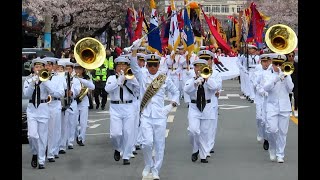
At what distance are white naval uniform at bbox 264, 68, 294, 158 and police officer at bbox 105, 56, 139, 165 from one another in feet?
7.87

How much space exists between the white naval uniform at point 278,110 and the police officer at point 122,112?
94.5 inches

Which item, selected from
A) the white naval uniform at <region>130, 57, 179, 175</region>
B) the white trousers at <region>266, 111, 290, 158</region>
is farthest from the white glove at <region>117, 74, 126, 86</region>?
the white trousers at <region>266, 111, 290, 158</region>

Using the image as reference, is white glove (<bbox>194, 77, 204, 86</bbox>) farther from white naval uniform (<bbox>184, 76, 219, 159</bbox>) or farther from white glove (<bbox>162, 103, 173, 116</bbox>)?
white glove (<bbox>162, 103, 173, 116</bbox>)

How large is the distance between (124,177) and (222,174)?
1.57 m

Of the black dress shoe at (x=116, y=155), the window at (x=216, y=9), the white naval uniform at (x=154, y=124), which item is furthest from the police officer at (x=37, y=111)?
the window at (x=216, y=9)

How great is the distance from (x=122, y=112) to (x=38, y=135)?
5.32 feet

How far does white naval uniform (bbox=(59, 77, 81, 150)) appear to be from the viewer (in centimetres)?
1448

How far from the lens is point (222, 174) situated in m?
11.7

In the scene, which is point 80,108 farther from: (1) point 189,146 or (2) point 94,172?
(2) point 94,172

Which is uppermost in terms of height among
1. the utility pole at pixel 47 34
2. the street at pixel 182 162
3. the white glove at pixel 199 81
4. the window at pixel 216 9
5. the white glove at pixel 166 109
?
the window at pixel 216 9

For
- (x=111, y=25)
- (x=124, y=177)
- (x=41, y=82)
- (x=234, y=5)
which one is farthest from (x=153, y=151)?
(x=234, y=5)

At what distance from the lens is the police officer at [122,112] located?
13.0 m

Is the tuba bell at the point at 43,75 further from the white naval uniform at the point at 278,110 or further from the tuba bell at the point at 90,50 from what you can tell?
the white naval uniform at the point at 278,110

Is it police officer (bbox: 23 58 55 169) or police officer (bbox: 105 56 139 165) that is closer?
police officer (bbox: 23 58 55 169)
